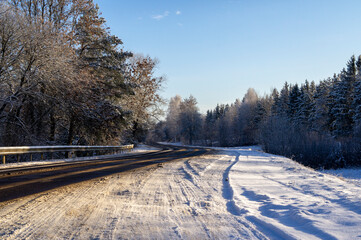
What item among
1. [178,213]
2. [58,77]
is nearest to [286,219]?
[178,213]

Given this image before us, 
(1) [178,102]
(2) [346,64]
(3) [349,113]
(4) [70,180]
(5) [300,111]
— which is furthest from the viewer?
(1) [178,102]

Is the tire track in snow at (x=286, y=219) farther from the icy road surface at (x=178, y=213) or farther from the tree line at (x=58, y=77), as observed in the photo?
the tree line at (x=58, y=77)

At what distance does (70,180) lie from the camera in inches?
317

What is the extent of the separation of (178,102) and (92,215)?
94388mm

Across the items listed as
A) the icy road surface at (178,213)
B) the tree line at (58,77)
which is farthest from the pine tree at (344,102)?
the icy road surface at (178,213)

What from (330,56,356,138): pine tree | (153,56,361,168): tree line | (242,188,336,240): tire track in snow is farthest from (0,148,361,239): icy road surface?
(330,56,356,138): pine tree

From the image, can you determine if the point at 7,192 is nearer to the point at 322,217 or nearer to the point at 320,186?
the point at 322,217

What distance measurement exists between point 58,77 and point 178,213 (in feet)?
51.5

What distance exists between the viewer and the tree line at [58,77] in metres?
16.9

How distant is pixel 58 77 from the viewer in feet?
58.3

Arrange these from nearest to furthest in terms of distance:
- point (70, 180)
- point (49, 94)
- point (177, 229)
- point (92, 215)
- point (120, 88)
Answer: point (177, 229)
point (92, 215)
point (70, 180)
point (49, 94)
point (120, 88)

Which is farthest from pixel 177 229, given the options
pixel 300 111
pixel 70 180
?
pixel 300 111

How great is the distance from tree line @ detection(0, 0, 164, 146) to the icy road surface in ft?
42.6

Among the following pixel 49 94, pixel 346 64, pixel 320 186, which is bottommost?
pixel 320 186
